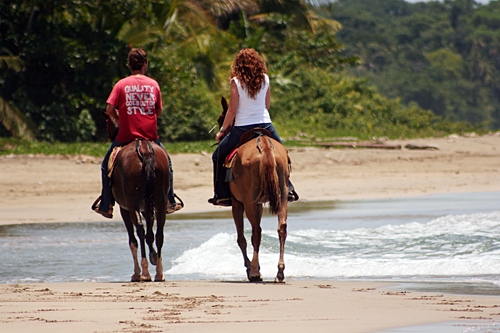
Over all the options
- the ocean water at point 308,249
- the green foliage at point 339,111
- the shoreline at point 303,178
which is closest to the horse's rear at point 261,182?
the ocean water at point 308,249

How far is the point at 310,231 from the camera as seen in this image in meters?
11.2

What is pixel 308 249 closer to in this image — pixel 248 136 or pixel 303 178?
pixel 248 136

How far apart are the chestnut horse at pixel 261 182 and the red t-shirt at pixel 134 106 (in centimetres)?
81

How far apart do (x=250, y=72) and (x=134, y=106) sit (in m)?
1.02

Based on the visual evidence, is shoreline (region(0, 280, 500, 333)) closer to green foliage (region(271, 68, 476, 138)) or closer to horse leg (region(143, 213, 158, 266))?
horse leg (region(143, 213, 158, 266))

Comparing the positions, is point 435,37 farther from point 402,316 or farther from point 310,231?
point 402,316

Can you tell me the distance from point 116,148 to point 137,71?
69 centimetres

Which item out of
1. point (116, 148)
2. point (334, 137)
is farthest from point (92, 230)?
point (334, 137)

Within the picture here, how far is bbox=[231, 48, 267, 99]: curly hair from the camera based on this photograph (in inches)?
312

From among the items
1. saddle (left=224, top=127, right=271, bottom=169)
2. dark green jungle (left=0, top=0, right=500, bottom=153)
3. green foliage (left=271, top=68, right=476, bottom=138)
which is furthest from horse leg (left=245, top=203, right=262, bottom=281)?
green foliage (left=271, top=68, right=476, bottom=138)

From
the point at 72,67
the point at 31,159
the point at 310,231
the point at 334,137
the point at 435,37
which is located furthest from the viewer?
the point at 435,37

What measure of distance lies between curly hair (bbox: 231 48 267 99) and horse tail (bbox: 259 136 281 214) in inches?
25.2

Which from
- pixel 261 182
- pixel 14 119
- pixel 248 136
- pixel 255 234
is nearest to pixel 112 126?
pixel 248 136

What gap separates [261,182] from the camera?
7.57 m
